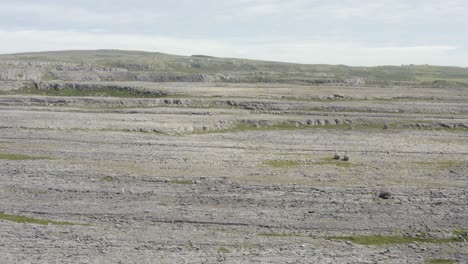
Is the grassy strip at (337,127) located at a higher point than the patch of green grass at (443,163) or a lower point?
higher

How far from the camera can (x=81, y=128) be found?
42844 millimetres

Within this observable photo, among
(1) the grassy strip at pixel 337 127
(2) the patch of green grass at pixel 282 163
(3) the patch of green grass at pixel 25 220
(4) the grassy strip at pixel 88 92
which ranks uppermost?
(4) the grassy strip at pixel 88 92

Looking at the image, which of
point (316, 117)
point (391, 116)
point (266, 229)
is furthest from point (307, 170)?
point (391, 116)

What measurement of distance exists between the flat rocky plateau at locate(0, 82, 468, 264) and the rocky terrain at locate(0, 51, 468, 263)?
0.10 m

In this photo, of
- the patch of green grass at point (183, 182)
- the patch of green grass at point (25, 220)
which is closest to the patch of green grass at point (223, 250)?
the patch of green grass at point (25, 220)

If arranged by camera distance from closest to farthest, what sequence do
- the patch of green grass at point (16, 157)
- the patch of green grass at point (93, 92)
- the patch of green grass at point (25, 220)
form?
the patch of green grass at point (25, 220)
the patch of green grass at point (16, 157)
the patch of green grass at point (93, 92)

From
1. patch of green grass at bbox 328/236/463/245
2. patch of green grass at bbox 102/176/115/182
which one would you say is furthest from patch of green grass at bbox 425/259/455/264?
patch of green grass at bbox 102/176/115/182

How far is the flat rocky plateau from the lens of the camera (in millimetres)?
20172

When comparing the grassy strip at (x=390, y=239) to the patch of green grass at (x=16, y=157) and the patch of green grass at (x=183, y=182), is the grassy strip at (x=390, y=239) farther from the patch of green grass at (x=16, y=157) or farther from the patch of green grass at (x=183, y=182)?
the patch of green grass at (x=16, y=157)

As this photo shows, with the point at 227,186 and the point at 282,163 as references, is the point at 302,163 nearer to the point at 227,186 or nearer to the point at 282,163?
the point at 282,163

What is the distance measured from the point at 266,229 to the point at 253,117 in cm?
2876

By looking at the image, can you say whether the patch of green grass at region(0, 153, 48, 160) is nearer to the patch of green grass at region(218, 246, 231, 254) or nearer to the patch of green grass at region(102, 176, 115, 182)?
the patch of green grass at region(102, 176, 115, 182)

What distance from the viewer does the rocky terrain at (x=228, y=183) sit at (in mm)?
20250

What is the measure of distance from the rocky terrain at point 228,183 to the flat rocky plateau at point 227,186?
10cm
